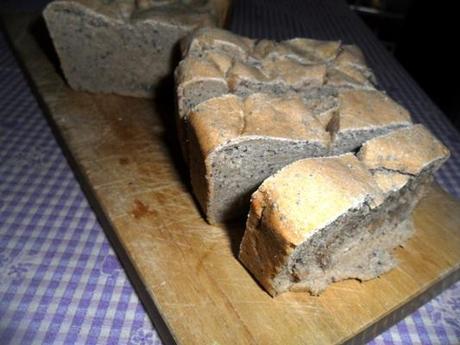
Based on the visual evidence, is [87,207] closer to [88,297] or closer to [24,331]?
[88,297]

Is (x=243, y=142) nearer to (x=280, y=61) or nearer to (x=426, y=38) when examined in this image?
(x=280, y=61)

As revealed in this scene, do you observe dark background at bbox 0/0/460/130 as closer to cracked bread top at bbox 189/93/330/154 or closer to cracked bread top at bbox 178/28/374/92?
cracked bread top at bbox 178/28/374/92

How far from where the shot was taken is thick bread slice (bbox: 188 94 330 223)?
8.09 ft

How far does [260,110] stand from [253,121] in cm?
12

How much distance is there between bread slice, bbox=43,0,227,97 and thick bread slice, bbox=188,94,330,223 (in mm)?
1292

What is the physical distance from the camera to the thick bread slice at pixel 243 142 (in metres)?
2.47

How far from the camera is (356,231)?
2.46 m

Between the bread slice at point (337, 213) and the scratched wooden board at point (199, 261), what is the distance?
120mm

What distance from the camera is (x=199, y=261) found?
8.62 feet

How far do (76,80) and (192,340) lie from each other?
2.84 metres

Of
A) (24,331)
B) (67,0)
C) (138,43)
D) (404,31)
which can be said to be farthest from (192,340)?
(404,31)

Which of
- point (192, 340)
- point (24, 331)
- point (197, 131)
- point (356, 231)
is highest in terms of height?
point (197, 131)

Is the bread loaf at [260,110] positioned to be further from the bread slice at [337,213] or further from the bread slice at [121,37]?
the bread slice at [121,37]

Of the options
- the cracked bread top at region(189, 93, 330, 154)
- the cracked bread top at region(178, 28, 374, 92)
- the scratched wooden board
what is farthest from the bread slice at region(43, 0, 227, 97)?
the cracked bread top at region(189, 93, 330, 154)
